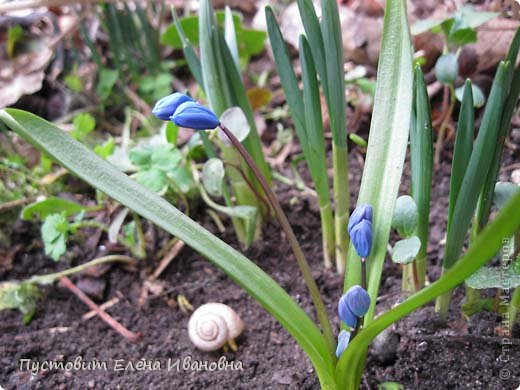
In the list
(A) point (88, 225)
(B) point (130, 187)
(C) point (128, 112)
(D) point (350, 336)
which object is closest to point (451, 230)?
(D) point (350, 336)

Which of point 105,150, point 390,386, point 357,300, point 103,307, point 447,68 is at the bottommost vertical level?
point 103,307

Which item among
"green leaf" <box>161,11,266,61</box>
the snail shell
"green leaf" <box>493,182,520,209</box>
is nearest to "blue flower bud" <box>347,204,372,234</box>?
"green leaf" <box>493,182,520,209</box>

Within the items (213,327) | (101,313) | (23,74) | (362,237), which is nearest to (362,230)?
(362,237)

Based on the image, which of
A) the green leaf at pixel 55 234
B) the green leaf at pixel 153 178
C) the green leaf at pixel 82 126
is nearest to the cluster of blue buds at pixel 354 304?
the green leaf at pixel 153 178

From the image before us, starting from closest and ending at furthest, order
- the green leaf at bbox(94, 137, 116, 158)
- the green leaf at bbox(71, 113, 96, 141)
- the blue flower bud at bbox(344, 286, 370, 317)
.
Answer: the blue flower bud at bbox(344, 286, 370, 317) → the green leaf at bbox(94, 137, 116, 158) → the green leaf at bbox(71, 113, 96, 141)

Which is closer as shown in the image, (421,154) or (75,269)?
(421,154)

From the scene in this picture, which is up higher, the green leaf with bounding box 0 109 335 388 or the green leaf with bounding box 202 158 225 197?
the green leaf with bounding box 0 109 335 388

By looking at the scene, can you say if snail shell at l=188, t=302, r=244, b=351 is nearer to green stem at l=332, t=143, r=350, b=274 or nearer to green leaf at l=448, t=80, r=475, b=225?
green stem at l=332, t=143, r=350, b=274

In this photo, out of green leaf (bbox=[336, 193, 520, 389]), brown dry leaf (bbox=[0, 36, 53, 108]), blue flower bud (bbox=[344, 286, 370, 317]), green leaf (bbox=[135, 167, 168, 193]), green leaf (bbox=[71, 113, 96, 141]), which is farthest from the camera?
brown dry leaf (bbox=[0, 36, 53, 108])

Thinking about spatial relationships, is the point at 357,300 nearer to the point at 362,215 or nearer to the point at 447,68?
the point at 362,215
